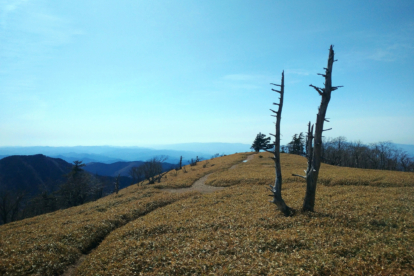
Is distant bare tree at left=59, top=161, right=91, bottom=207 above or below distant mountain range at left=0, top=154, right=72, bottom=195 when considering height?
above

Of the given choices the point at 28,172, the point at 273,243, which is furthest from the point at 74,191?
the point at 28,172

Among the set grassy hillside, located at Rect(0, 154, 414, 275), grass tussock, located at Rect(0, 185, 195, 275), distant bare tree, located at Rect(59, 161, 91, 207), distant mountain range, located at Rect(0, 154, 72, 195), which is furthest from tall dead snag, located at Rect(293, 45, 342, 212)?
distant mountain range, located at Rect(0, 154, 72, 195)

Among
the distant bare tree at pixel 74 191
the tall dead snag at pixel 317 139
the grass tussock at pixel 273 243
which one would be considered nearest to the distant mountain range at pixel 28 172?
the distant bare tree at pixel 74 191

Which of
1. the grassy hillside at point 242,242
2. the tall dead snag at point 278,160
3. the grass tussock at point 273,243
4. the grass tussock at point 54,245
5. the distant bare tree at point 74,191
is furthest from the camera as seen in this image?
the distant bare tree at point 74,191

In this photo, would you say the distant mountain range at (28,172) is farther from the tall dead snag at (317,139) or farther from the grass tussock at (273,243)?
the tall dead snag at (317,139)

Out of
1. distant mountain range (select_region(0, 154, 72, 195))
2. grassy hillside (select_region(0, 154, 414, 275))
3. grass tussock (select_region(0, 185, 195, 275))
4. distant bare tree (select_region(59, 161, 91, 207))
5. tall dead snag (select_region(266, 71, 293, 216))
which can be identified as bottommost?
distant mountain range (select_region(0, 154, 72, 195))

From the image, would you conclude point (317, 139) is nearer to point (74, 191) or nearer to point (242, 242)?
point (242, 242)

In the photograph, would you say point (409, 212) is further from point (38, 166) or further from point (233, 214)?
point (38, 166)

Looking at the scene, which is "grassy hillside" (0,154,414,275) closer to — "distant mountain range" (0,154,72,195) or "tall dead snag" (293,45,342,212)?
"tall dead snag" (293,45,342,212)

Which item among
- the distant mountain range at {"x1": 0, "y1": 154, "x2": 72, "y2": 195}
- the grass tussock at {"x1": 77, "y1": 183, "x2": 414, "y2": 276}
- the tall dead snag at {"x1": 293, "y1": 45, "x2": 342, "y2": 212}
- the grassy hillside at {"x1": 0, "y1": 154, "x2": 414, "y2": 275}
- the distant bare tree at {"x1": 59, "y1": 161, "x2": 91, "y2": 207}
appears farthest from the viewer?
Result: the distant mountain range at {"x1": 0, "y1": 154, "x2": 72, "y2": 195}

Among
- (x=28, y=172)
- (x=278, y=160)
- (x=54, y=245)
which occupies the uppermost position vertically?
(x=278, y=160)

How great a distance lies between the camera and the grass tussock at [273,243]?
8.62 meters

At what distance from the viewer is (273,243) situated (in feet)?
35.8

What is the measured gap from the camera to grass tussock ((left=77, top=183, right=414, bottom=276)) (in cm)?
862
